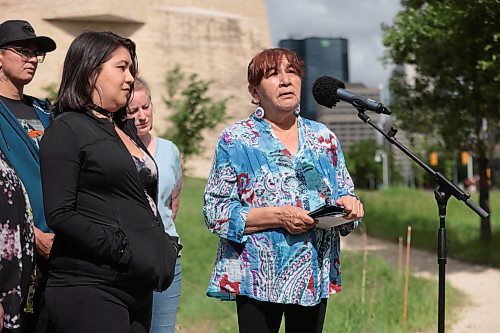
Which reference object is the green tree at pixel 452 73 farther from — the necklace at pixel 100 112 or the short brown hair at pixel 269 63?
the necklace at pixel 100 112

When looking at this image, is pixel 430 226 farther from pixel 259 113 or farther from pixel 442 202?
pixel 259 113

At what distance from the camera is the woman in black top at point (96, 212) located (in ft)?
8.17

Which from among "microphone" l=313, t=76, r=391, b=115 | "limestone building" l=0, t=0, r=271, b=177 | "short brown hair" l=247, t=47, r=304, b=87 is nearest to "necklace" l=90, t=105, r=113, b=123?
"short brown hair" l=247, t=47, r=304, b=87

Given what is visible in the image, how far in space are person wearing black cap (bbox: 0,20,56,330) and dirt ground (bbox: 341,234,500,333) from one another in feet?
16.2

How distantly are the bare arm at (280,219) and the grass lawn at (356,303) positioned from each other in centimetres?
299

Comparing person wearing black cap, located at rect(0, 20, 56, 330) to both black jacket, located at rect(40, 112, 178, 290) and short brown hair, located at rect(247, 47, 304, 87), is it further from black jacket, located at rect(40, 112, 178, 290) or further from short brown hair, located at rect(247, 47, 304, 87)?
short brown hair, located at rect(247, 47, 304, 87)

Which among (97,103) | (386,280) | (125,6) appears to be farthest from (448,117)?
(125,6)

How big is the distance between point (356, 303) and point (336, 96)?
3.78m

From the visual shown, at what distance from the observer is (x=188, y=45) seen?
96.0 feet

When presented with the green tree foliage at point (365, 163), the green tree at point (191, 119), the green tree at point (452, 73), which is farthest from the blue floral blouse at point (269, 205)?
the green tree foliage at point (365, 163)

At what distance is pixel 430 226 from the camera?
1466cm

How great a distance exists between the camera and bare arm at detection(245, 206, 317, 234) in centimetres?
300

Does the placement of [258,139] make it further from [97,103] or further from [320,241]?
[97,103]

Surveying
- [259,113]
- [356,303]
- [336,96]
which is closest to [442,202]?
[336,96]
